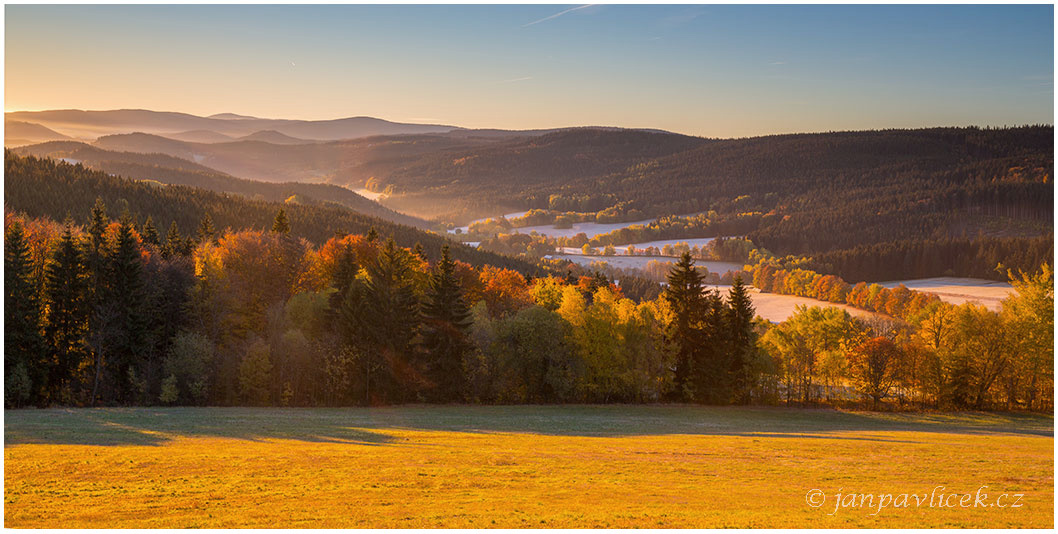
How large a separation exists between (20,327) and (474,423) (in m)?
32.3

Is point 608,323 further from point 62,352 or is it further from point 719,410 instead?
point 62,352

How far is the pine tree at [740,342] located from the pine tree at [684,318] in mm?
3138

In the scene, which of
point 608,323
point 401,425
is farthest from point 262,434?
point 608,323

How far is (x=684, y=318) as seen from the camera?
2694 inches

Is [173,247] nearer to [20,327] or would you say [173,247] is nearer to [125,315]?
[125,315]

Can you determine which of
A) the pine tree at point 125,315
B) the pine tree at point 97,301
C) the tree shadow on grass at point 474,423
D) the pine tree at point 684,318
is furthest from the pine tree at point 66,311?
the pine tree at point 684,318

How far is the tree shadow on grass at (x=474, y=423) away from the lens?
111 feet

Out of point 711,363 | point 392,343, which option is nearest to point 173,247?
point 392,343

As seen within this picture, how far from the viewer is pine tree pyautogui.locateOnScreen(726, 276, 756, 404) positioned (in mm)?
67250

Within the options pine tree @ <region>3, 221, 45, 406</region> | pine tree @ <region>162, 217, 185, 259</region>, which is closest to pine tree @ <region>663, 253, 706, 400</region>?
pine tree @ <region>162, 217, 185, 259</region>

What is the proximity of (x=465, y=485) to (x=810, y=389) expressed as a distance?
202 feet

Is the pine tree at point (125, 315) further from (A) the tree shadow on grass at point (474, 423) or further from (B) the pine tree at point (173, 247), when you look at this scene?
(B) the pine tree at point (173, 247)

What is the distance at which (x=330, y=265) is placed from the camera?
78750 mm

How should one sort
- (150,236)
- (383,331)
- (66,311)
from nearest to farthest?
(66,311) → (383,331) → (150,236)
